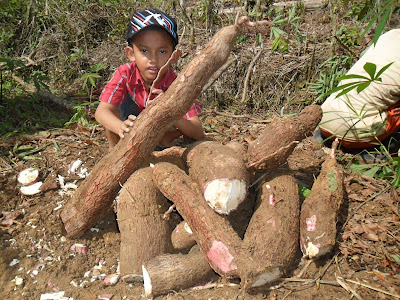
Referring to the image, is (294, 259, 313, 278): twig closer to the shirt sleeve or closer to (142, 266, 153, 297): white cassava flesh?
(142, 266, 153, 297): white cassava flesh

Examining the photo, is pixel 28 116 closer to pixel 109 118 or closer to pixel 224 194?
pixel 109 118

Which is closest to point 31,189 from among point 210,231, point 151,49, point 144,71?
point 144,71

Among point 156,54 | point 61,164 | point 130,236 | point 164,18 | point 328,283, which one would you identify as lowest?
point 328,283

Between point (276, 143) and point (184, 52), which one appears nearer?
point (276, 143)

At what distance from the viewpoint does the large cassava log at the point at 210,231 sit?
5.04 feet

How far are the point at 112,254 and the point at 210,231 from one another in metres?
0.70

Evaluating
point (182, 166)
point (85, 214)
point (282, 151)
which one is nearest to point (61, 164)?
point (85, 214)

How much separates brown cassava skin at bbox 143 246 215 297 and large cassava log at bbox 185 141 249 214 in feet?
1.05

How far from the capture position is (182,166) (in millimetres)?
2166

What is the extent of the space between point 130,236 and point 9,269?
0.72 meters

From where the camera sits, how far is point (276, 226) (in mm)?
1706

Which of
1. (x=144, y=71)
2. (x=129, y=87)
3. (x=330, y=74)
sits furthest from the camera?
(x=330, y=74)

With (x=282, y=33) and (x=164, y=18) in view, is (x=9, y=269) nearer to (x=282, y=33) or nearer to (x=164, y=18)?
(x=164, y=18)

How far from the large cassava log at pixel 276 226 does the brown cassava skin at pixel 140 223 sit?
50 centimetres
